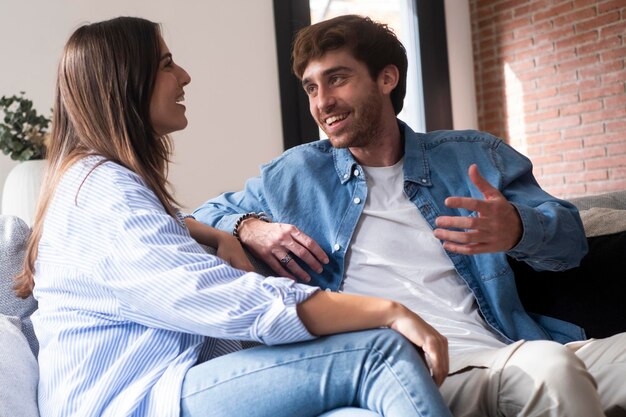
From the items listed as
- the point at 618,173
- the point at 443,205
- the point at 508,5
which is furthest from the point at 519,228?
the point at 508,5

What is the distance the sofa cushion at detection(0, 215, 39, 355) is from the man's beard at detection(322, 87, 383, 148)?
798 mm

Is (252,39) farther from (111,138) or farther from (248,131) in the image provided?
(111,138)

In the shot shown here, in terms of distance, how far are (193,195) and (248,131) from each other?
0.51 metres

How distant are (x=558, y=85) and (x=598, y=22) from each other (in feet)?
1.52

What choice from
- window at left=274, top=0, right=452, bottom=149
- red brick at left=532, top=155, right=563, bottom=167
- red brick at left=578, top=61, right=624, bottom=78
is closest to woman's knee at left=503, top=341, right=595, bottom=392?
window at left=274, top=0, right=452, bottom=149

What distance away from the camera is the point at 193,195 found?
391 centimetres

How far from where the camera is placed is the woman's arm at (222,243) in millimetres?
1588

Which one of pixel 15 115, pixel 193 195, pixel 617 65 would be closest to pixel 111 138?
pixel 15 115

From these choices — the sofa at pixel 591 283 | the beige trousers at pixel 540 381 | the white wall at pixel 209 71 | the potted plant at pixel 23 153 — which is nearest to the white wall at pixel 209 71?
the white wall at pixel 209 71

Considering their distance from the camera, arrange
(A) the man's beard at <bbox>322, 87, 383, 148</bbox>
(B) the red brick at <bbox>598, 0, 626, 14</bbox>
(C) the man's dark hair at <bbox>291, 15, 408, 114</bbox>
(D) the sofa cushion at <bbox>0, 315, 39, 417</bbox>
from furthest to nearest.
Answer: (B) the red brick at <bbox>598, 0, 626, 14</bbox>, (C) the man's dark hair at <bbox>291, 15, 408, 114</bbox>, (A) the man's beard at <bbox>322, 87, 383, 148</bbox>, (D) the sofa cushion at <bbox>0, 315, 39, 417</bbox>

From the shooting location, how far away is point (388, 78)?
2135mm

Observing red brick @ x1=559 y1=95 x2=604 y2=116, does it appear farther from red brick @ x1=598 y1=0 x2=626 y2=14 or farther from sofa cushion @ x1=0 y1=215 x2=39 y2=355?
sofa cushion @ x1=0 y1=215 x2=39 y2=355

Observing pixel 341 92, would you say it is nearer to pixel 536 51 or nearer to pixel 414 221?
pixel 414 221

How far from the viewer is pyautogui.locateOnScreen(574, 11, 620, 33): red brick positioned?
192 inches
